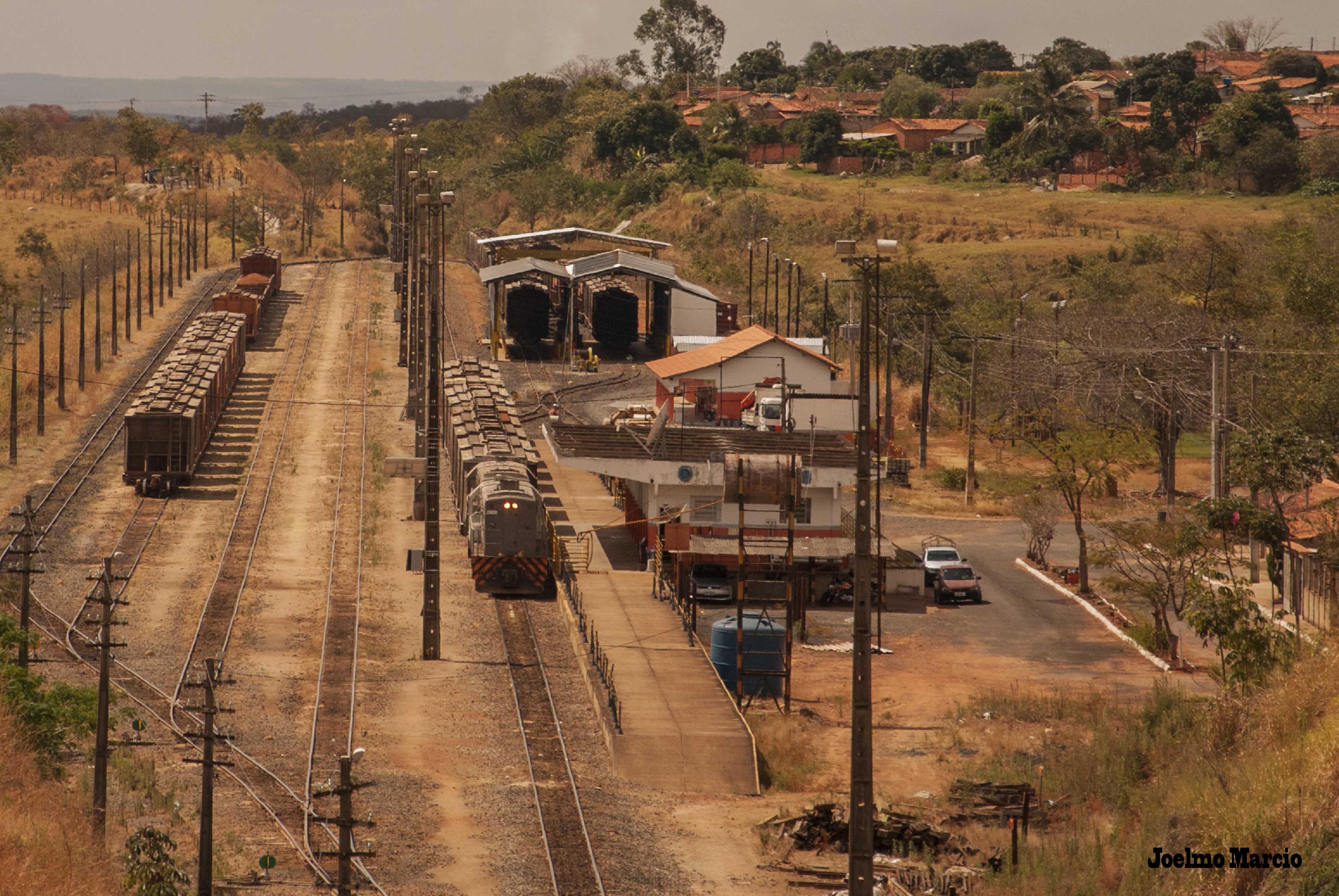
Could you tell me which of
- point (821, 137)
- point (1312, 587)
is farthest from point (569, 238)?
point (1312, 587)

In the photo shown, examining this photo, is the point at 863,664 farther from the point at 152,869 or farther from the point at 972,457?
the point at 972,457

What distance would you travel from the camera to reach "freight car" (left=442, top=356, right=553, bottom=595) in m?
40.1

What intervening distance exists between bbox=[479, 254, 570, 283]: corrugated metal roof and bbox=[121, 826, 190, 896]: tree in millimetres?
55089

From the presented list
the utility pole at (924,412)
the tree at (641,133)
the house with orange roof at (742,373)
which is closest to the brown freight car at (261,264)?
the house with orange roof at (742,373)

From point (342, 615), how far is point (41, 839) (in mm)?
17469

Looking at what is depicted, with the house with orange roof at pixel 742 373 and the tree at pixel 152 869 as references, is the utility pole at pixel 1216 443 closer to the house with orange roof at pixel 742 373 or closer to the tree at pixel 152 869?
the house with orange roof at pixel 742 373

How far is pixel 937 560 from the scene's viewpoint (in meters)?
46.0

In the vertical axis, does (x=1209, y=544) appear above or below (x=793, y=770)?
above

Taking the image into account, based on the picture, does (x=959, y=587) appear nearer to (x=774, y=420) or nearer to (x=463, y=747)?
(x=774, y=420)

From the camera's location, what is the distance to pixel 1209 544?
131 feet

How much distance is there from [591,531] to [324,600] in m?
8.56

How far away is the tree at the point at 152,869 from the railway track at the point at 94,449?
581 inches

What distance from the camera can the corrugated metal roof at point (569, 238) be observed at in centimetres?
8956

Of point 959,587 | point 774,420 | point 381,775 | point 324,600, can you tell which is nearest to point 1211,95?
point 774,420
